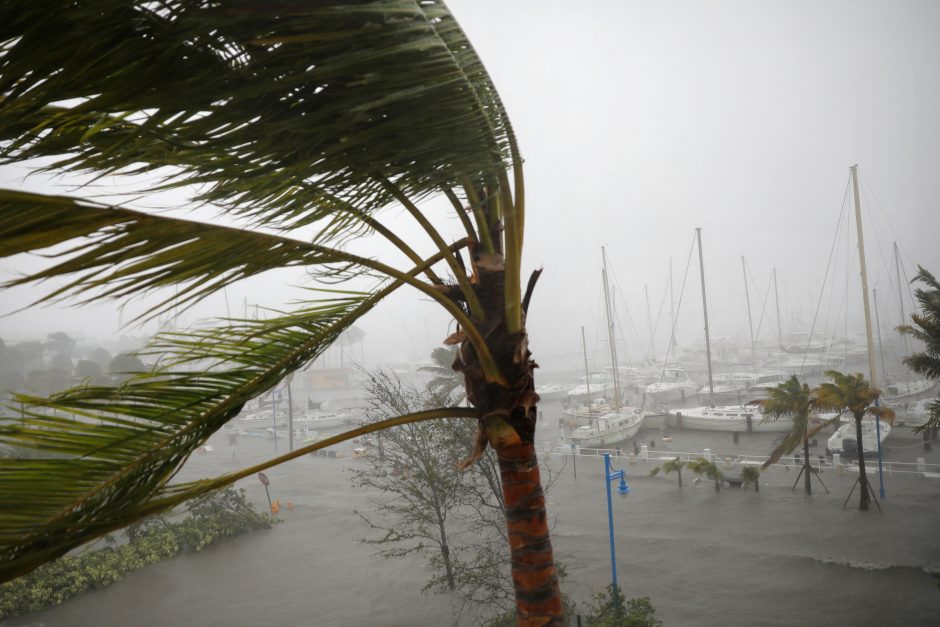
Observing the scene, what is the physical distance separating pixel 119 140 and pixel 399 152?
0.78 meters

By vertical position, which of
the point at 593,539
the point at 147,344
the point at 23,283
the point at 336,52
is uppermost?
the point at 336,52

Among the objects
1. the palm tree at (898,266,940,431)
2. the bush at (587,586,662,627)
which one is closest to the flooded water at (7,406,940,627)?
the bush at (587,586,662,627)

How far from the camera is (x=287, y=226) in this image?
1920 mm

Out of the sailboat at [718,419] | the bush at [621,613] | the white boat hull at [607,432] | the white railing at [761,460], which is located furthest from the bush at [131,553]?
the sailboat at [718,419]

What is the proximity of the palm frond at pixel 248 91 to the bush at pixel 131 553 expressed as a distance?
37.4 ft

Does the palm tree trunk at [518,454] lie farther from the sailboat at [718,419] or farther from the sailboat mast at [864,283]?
the sailboat at [718,419]

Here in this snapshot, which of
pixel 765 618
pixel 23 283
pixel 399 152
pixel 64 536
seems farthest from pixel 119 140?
pixel 765 618

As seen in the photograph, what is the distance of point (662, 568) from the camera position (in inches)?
439

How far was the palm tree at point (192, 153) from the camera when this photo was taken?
1.25 metres

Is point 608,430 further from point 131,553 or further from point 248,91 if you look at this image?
point 248,91

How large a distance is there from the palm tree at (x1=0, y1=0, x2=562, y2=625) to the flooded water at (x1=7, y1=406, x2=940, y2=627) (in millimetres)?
9451

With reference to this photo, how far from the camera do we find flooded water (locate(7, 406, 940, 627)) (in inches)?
374

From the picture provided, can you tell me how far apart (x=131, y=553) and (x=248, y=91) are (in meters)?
15.7

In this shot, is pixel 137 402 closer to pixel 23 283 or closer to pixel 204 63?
pixel 23 283
